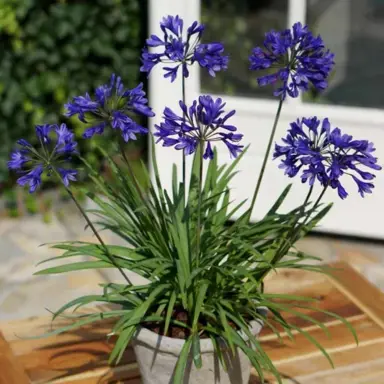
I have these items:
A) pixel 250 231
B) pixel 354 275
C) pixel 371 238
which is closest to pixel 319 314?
pixel 354 275

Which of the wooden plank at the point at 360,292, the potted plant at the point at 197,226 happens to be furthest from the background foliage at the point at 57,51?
the potted plant at the point at 197,226

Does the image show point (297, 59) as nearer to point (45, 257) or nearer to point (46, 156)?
point (46, 156)

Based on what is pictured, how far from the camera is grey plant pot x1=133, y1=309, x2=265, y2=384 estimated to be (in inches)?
62.8

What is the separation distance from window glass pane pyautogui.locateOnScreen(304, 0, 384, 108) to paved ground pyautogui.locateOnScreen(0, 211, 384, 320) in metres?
0.65

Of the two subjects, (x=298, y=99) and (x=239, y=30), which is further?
(x=239, y=30)

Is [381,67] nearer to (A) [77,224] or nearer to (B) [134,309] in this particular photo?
(A) [77,224]

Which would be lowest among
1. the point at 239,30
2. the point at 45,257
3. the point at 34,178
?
the point at 45,257

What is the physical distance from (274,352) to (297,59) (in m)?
0.72

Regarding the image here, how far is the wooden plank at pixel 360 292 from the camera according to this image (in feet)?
6.84

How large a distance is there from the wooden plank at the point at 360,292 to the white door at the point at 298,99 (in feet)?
3.91

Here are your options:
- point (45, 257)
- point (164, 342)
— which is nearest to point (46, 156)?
point (164, 342)

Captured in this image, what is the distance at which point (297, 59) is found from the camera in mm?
1536

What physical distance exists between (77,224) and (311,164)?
8.00 ft

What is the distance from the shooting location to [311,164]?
1459mm
